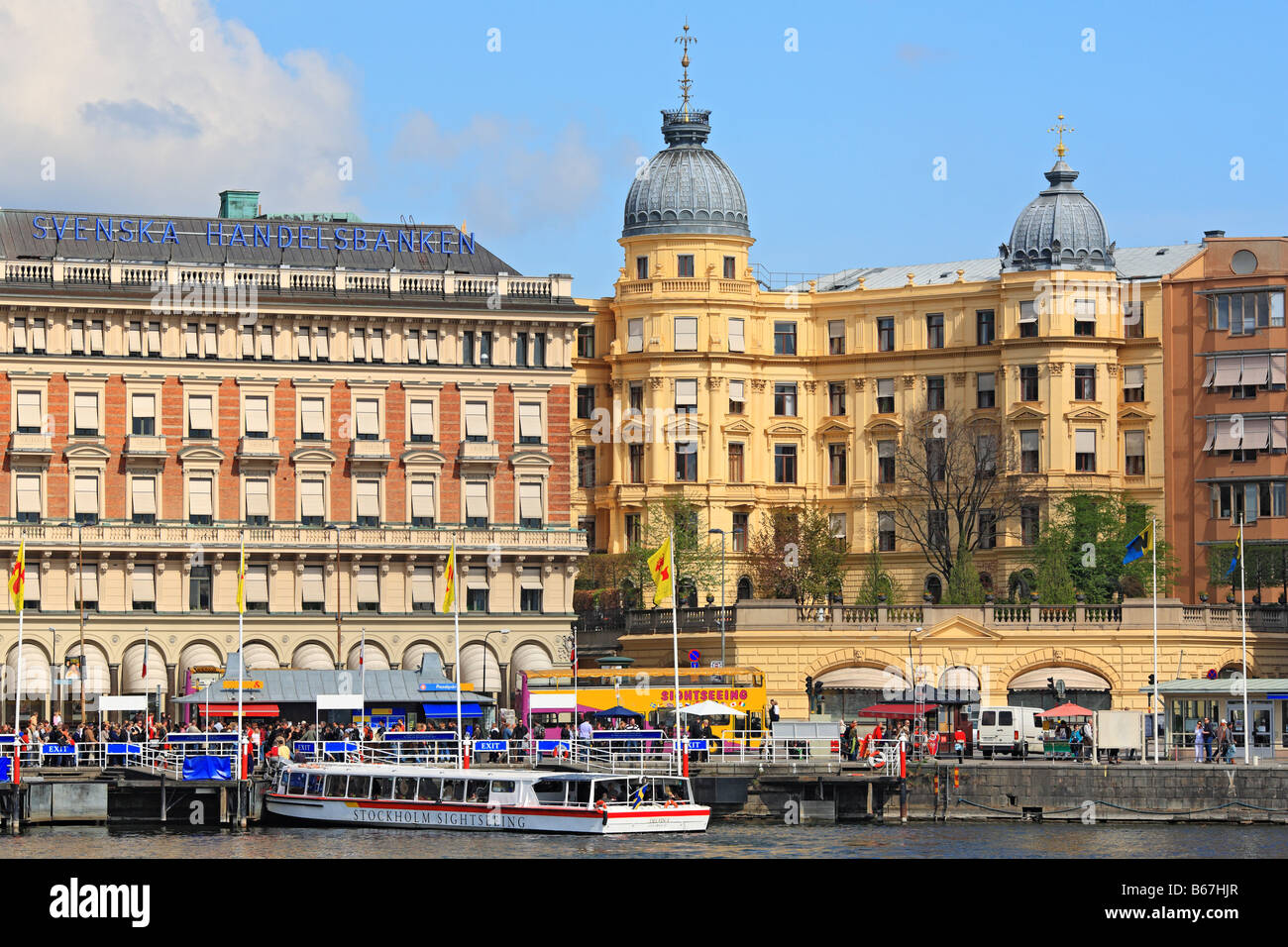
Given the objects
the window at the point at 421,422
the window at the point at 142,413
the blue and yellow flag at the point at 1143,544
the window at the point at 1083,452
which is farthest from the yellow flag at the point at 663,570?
the window at the point at 1083,452

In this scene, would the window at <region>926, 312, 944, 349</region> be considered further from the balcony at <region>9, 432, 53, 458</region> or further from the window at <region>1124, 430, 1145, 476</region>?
the balcony at <region>9, 432, 53, 458</region>

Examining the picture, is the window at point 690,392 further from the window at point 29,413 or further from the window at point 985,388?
the window at point 29,413

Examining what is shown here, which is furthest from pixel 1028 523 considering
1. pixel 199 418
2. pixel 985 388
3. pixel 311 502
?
pixel 199 418

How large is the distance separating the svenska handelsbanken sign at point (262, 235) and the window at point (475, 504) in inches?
509

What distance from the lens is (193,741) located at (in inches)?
3307

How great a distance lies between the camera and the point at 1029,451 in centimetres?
13662

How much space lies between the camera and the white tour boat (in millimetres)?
72125

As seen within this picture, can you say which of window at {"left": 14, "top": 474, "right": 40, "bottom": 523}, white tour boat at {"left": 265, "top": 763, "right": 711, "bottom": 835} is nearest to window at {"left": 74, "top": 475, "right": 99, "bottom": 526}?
window at {"left": 14, "top": 474, "right": 40, "bottom": 523}

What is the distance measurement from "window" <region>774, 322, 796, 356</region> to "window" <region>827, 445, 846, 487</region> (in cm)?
650

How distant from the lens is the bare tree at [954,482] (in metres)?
134

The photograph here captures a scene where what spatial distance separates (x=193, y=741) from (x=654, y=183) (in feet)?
215
